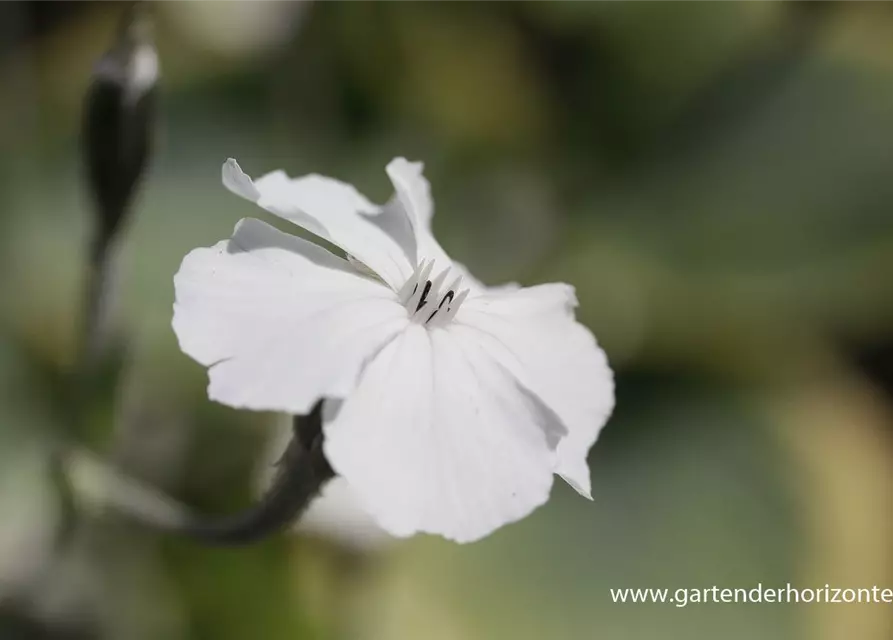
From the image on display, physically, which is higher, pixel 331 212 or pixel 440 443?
pixel 331 212

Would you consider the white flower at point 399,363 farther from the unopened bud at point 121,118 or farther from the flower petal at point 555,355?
the unopened bud at point 121,118

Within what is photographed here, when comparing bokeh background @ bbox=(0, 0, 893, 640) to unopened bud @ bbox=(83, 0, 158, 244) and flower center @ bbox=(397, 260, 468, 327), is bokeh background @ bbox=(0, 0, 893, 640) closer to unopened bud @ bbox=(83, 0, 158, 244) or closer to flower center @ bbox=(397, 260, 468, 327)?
unopened bud @ bbox=(83, 0, 158, 244)

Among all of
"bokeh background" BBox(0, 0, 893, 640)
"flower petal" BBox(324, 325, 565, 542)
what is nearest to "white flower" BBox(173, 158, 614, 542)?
"flower petal" BBox(324, 325, 565, 542)

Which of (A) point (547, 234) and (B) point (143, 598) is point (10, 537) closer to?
(B) point (143, 598)

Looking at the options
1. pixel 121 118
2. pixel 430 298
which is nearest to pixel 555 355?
pixel 430 298

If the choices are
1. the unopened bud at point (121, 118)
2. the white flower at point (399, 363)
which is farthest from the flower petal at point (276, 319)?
the unopened bud at point (121, 118)

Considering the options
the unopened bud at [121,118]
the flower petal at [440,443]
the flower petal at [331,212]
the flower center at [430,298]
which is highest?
the unopened bud at [121,118]

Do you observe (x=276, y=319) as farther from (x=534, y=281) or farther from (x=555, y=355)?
(x=534, y=281)
